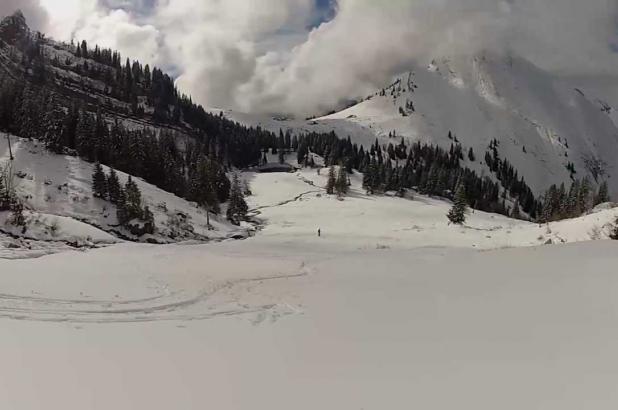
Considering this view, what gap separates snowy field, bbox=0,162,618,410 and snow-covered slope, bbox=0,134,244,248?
62.0 ft

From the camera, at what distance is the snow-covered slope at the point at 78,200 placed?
123ft

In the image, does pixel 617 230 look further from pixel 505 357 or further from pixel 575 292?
pixel 505 357

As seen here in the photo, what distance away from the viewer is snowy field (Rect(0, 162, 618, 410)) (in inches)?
289

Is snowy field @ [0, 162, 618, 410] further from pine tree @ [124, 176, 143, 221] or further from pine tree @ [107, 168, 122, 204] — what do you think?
pine tree @ [107, 168, 122, 204]

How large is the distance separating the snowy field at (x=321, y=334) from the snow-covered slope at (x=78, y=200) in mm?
18907

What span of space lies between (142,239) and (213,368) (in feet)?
106

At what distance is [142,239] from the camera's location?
38.0 meters

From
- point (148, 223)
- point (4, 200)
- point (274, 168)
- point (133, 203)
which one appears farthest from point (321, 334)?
point (274, 168)

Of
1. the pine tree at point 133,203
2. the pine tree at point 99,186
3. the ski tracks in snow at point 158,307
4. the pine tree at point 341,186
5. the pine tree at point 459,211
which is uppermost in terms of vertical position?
the pine tree at point 341,186

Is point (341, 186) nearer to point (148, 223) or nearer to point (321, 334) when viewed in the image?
point (148, 223)

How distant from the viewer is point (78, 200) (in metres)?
39.7

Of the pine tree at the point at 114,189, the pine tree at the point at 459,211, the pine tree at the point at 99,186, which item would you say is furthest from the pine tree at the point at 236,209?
the pine tree at the point at 459,211

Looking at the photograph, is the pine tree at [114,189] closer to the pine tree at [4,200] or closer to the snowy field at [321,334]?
the pine tree at [4,200]

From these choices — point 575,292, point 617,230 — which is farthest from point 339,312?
point 617,230
